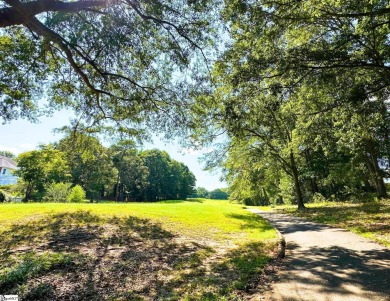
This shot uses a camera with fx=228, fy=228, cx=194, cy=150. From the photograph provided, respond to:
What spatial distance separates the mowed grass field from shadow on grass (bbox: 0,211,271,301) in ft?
0.05

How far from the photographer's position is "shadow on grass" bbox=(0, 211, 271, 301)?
4074mm

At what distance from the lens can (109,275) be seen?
4812 mm

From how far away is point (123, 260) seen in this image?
5746mm

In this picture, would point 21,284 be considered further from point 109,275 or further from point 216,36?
point 216,36

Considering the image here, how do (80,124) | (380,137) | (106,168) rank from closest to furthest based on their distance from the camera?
1. (80,124)
2. (380,137)
3. (106,168)

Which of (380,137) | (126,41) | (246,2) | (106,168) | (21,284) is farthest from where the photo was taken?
(106,168)

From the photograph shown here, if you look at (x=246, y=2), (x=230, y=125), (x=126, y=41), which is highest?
(x=246, y=2)

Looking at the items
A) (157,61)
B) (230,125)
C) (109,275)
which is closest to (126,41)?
(157,61)

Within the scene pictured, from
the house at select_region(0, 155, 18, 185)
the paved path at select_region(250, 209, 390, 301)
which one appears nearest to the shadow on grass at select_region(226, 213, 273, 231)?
the paved path at select_region(250, 209, 390, 301)

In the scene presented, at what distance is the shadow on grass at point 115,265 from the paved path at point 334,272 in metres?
0.68

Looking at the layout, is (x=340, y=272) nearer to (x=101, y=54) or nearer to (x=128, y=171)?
(x=101, y=54)

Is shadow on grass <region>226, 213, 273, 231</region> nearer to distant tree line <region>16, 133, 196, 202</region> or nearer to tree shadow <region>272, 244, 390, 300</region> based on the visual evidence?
tree shadow <region>272, 244, 390, 300</region>

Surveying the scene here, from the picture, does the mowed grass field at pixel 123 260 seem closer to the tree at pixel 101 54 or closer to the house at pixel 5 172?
the tree at pixel 101 54

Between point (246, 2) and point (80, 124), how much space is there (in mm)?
10509
